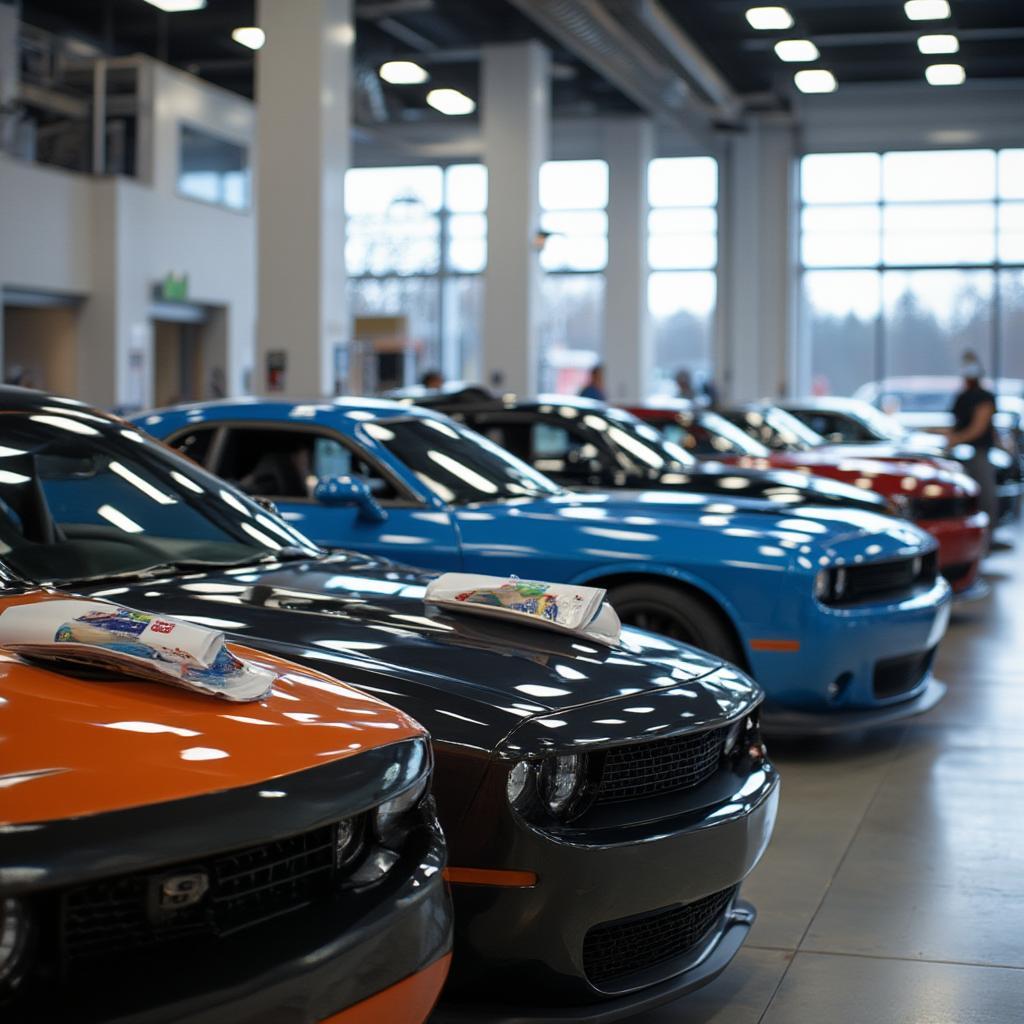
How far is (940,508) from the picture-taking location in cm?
941

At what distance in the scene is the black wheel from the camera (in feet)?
18.3

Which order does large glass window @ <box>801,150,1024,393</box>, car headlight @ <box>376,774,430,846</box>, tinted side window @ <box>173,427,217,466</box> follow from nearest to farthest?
car headlight @ <box>376,774,430,846</box> → tinted side window @ <box>173,427,217,466</box> → large glass window @ <box>801,150,1024,393</box>

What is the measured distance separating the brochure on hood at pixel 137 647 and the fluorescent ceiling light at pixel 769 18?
57.8 feet

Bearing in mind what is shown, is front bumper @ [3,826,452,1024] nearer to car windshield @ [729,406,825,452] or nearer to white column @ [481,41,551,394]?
car windshield @ [729,406,825,452]

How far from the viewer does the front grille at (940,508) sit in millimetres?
9391

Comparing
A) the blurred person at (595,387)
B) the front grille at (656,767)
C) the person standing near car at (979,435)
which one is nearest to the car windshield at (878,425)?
the person standing near car at (979,435)

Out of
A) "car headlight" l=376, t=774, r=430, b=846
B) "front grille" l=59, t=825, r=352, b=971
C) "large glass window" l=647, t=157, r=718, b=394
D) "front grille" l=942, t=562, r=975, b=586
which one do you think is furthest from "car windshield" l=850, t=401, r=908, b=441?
"front grille" l=59, t=825, r=352, b=971

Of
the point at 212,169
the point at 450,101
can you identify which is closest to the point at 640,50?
the point at 450,101

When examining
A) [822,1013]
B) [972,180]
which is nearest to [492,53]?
[972,180]

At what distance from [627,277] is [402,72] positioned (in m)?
4.98

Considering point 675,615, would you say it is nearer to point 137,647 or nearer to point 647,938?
point 647,938

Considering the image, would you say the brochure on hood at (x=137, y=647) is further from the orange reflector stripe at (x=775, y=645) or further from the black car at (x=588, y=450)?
the black car at (x=588, y=450)

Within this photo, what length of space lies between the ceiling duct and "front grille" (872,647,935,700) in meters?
10.0

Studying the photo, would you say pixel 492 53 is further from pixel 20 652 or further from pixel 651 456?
pixel 20 652
